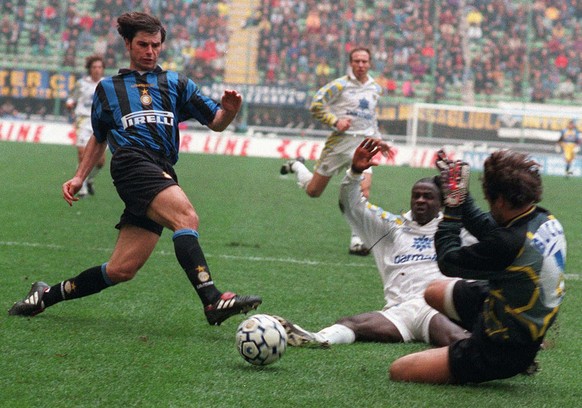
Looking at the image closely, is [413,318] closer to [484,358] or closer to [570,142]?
[484,358]

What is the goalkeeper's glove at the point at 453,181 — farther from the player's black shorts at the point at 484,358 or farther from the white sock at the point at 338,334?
the white sock at the point at 338,334

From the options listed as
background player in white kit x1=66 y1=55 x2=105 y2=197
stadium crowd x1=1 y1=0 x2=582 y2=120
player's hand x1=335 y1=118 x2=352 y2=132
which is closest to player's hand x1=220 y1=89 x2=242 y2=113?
player's hand x1=335 y1=118 x2=352 y2=132

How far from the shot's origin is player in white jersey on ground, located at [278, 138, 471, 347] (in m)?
5.77

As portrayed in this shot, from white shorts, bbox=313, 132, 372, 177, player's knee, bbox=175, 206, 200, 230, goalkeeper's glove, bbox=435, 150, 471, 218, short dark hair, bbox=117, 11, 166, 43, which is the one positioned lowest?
white shorts, bbox=313, 132, 372, 177

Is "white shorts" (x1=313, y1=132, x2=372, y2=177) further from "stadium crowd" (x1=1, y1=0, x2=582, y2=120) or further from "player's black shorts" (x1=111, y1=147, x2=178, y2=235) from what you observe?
"stadium crowd" (x1=1, y1=0, x2=582, y2=120)

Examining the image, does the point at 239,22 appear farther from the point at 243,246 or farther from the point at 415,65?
the point at 243,246

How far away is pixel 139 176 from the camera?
5754mm

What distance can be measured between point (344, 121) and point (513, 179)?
20.9 feet

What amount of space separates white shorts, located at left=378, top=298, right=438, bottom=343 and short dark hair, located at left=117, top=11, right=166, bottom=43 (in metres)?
2.21

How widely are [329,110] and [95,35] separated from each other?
24.5 metres

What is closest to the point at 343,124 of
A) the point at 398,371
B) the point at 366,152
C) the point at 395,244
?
the point at 395,244

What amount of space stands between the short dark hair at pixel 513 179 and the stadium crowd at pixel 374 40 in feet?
93.7

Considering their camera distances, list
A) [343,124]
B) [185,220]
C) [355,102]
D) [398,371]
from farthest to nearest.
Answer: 1. [355,102]
2. [343,124]
3. [185,220]
4. [398,371]

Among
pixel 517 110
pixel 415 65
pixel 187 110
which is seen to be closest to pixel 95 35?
pixel 415 65
